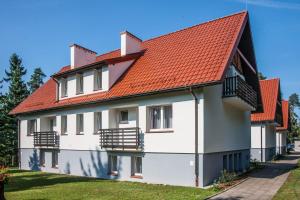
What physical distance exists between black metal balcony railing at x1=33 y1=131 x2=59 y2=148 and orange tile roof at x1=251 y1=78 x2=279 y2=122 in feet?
58.5

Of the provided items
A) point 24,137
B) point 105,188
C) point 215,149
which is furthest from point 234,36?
point 24,137

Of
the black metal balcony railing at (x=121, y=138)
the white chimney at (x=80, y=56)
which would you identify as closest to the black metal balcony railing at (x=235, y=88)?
the black metal balcony railing at (x=121, y=138)

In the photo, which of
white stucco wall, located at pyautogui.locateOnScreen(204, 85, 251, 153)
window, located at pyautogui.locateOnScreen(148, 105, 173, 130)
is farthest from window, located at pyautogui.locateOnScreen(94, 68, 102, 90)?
white stucco wall, located at pyautogui.locateOnScreen(204, 85, 251, 153)

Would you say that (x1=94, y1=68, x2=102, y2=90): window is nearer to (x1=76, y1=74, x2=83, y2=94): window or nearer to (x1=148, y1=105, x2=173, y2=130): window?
(x1=76, y1=74, x2=83, y2=94): window

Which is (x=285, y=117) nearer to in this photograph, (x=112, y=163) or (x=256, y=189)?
(x=112, y=163)

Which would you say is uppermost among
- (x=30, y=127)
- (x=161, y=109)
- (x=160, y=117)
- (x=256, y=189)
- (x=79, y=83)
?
(x=79, y=83)

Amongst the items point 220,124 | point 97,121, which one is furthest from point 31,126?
point 220,124

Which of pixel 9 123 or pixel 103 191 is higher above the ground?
pixel 9 123

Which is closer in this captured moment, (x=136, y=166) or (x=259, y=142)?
(x=136, y=166)

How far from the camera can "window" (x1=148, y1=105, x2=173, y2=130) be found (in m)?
16.4

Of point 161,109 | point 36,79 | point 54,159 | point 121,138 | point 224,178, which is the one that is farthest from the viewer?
point 36,79

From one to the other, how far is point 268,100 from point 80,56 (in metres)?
19.0

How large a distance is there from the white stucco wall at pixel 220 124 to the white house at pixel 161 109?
51mm

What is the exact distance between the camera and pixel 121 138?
17703 mm
